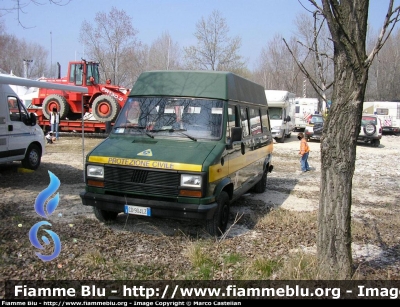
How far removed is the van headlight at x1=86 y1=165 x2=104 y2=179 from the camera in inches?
A: 207

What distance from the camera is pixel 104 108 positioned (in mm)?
18562

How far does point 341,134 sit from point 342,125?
9 centimetres

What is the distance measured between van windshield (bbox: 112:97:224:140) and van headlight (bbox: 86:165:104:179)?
88cm

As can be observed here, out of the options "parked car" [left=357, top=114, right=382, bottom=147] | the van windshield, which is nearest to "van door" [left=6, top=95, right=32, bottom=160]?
the van windshield

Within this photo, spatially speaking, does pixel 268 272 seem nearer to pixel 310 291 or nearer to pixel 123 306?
pixel 310 291

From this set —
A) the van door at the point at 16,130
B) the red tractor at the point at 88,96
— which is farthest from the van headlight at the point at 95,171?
the red tractor at the point at 88,96

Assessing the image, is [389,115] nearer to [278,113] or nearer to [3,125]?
[278,113]

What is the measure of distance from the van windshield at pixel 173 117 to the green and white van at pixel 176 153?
0.05 feet

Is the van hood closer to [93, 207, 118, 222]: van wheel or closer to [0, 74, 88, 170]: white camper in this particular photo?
[93, 207, 118, 222]: van wheel

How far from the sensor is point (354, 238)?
5.52 m

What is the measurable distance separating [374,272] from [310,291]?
1.00 m

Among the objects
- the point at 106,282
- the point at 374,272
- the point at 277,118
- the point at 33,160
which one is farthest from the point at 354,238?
the point at 277,118

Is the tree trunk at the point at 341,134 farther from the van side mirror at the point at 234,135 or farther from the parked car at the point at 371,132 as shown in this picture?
the parked car at the point at 371,132

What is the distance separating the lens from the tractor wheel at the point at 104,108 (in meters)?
18.4
